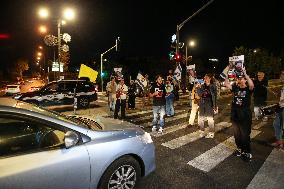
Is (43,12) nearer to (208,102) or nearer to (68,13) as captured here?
(68,13)

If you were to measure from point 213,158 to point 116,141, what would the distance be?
3.28 meters

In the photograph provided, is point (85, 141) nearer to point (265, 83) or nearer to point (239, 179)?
point (239, 179)

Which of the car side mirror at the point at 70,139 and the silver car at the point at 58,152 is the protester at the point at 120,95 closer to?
the silver car at the point at 58,152

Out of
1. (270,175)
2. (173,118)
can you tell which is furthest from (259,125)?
(270,175)

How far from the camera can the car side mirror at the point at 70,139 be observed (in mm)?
3680

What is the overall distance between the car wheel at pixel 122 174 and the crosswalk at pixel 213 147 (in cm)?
186

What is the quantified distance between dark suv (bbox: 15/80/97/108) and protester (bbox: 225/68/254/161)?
1091 cm

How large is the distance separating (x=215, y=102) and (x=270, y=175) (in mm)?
3528

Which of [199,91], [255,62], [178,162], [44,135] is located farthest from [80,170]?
[255,62]

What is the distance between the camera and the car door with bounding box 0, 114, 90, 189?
3.35 meters

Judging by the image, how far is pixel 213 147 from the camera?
7711mm

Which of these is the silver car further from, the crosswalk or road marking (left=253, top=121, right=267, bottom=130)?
road marking (left=253, top=121, right=267, bottom=130)

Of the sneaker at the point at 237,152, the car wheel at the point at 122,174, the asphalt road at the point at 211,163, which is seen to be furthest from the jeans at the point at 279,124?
the car wheel at the point at 122,174

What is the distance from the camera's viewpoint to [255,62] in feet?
229
